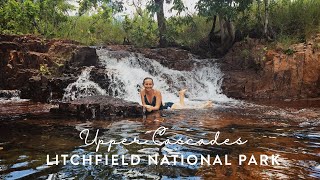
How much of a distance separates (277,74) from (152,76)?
428 cm

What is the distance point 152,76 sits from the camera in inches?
434

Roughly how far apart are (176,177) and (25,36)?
996cm

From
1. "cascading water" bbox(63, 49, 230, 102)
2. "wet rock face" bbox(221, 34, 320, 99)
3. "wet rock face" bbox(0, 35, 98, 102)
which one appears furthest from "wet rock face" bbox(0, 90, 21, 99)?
"wet rock face" bbox(221, 34, 320, 99)

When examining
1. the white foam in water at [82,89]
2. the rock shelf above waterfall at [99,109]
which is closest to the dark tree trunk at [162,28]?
the white foam in water at [82,89]

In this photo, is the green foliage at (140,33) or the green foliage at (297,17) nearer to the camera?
the green foliage at (297,17)

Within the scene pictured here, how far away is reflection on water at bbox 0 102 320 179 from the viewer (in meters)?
2.82

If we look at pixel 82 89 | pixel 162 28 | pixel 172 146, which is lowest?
pixel 172 146

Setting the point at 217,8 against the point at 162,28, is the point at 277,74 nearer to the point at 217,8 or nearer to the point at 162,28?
the point at 217,8

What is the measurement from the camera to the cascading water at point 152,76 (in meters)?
9.55

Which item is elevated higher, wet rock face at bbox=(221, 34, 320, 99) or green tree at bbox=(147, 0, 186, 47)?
green tree at bbox=(147, 0, 186, 47)

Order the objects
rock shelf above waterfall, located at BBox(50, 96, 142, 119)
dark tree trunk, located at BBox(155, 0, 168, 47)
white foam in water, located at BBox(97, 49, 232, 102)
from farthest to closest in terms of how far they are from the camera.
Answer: dark tree trunk, located at BBox(155, 0, 168, 47) → white foam in water, located at BBox(97, 49, 232, 102) → rock shelf above waterfall, located at BBox(50, 96, 142, 119)

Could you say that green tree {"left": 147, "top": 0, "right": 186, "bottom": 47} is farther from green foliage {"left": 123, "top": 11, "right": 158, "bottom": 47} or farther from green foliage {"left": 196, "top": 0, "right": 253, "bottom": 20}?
green foliage {"left": 196, "top": 0, "right": 253, "bottom": 20}

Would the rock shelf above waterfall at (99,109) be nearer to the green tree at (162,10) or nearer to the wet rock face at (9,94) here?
the wet rock face at (9,94)

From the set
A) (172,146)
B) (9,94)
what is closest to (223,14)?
(9,94)
